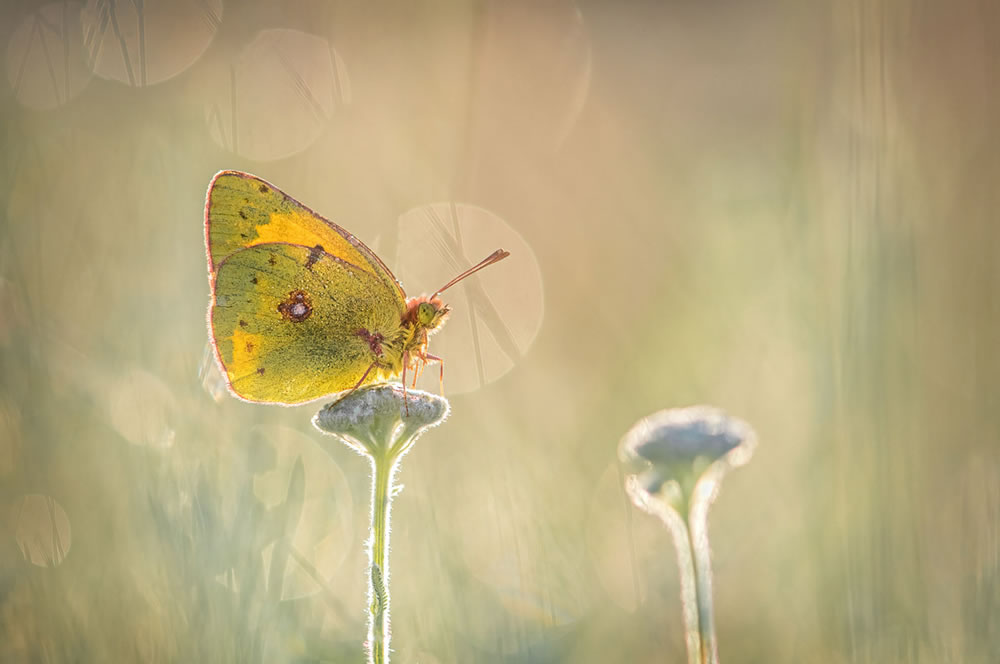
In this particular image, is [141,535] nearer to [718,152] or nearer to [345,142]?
[345,142]

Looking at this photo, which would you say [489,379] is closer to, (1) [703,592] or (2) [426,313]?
(2) [426,313]

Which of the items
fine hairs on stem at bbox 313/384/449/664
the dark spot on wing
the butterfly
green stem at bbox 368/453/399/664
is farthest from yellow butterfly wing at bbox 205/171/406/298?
green stem at bbox 368/453/399/664

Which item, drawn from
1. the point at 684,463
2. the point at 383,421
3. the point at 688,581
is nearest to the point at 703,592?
the point at 688,581

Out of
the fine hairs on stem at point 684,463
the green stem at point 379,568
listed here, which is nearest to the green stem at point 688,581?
the fine hairs on stem at point 684,463

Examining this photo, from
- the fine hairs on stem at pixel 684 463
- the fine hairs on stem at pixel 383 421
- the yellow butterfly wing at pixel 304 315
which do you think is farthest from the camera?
the yellow butterfly wing at pixel 304 315

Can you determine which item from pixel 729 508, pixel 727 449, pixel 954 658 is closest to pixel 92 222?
pixel 727 449

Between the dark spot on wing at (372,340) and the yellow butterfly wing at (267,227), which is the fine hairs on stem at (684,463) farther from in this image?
the yellow butterfly wing at (267,227)

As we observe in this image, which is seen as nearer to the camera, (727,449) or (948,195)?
(727,449)

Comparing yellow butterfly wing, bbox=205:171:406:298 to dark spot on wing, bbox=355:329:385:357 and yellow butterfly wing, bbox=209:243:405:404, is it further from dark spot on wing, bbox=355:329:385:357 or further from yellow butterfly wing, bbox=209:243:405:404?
dark spot on wing, bbox=355:329:385:357
